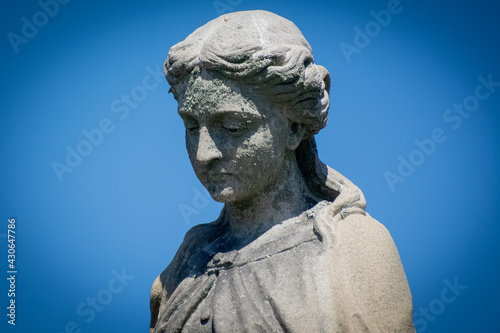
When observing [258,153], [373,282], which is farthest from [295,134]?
[373,282]

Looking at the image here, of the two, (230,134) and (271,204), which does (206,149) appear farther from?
(271,204)

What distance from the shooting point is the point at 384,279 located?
394 centimetres

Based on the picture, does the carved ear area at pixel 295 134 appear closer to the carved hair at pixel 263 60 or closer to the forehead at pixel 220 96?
the carved hair at pixel 263 60

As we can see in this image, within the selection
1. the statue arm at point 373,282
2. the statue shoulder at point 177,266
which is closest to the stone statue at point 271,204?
the statue arm at point 373,282

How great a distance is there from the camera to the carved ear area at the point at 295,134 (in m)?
4.38

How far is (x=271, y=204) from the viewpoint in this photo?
4.46m

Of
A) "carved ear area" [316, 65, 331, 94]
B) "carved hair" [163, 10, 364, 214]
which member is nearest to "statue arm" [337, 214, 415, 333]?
"carved hair" [163, 10, 364, 214]

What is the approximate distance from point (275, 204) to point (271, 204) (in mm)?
25

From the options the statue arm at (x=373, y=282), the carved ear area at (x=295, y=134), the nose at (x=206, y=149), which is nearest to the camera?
the statue arm at (x=373, y=282)

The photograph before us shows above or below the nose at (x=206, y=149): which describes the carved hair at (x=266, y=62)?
above

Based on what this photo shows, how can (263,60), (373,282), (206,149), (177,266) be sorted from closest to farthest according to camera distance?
(373,282), (263,60), (206,149), (177,266)

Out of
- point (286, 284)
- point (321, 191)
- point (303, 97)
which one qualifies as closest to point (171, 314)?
point (286, 284)

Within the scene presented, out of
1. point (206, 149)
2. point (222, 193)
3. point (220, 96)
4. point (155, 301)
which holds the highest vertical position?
point (220, 96)

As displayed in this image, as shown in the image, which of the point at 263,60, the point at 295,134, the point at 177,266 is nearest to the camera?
the point at 263,60
